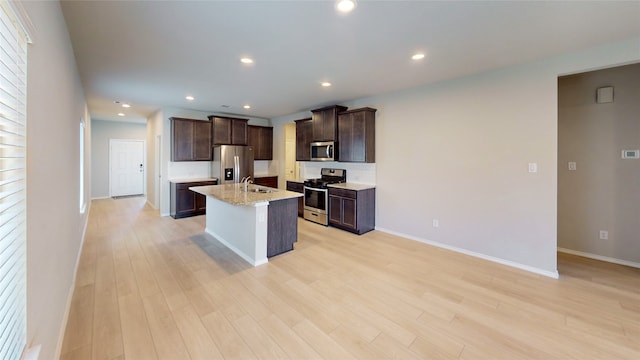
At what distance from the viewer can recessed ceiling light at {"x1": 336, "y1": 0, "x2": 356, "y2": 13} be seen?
196 centimetres

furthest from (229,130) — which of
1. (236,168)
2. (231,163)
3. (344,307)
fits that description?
(344,307)

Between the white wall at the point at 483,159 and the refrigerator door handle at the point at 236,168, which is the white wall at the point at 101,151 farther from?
the white wall at the point at 483,159

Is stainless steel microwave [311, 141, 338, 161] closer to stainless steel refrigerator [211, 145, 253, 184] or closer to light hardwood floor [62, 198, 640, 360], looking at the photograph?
stainless steel refrigerator [211, 145, 253, 184]

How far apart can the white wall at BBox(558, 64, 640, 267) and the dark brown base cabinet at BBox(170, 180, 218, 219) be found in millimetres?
6761

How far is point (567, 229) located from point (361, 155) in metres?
3.27

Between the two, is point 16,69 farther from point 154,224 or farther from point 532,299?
point 154,224

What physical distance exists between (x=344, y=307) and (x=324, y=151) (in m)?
3.41

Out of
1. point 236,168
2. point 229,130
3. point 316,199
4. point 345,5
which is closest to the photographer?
point 345,5

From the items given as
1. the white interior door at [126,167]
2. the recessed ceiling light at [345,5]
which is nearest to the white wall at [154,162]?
the white interior door at [126,167]

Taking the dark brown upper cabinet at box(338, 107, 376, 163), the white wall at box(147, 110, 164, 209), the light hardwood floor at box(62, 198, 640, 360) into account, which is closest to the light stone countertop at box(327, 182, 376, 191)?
the dark brown upper cabinet at box(338, 107, 376, 163)

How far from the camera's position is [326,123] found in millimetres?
5238

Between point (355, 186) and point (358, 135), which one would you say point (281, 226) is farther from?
point (358, 135)

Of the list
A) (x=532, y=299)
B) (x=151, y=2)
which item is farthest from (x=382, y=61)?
(x=532, y=299)

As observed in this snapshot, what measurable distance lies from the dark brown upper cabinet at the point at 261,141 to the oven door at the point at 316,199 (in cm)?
232
